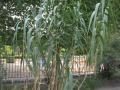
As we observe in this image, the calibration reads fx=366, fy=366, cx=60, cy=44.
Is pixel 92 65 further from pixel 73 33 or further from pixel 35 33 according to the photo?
pixel 35 33

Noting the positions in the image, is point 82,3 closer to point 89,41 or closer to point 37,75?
point 89,41

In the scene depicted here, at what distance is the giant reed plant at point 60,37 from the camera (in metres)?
2.55

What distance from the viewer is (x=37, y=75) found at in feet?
8.68

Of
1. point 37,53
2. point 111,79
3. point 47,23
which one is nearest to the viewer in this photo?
point 37,53

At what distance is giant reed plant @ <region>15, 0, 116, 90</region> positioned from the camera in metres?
2.55

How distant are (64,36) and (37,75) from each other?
36 cm

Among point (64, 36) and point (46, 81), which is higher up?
point (64, 36)

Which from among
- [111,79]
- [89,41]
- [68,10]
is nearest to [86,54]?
[89,41]

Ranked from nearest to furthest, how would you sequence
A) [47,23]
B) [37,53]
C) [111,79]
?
[37,53] < [47,23] < [111,79]

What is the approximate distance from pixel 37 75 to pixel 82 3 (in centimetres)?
70

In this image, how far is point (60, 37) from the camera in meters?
2.72

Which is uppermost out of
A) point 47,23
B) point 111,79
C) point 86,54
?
point 47,23

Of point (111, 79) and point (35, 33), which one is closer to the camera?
point (35, 33)

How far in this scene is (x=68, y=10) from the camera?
2.74 meters
